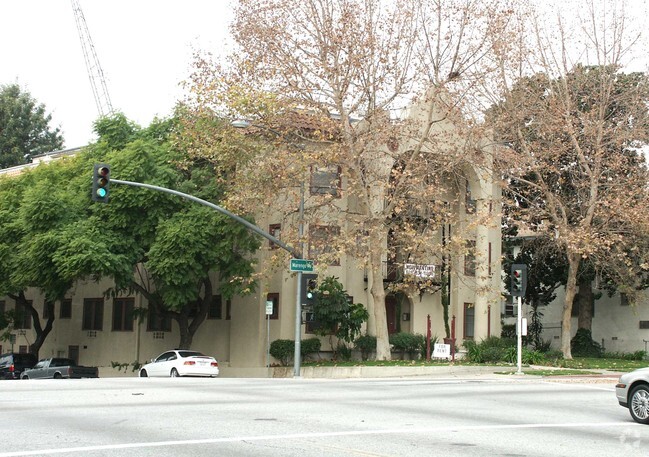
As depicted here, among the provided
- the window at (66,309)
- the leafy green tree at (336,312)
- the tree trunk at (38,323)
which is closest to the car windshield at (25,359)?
the tree trunk at (38,323)

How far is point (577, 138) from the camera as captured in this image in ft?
134

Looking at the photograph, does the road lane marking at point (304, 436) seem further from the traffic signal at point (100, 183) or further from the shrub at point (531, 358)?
the shrub at point (531, 358)

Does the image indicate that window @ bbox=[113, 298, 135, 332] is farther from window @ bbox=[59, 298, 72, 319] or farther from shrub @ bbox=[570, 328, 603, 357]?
shrub @ bbox=[570, 328, 603, 357]

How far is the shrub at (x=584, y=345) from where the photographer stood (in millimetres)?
50844

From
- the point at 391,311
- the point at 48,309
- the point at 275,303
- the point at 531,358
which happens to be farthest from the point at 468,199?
the point at 48,309

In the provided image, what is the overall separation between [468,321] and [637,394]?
3056 centimetres

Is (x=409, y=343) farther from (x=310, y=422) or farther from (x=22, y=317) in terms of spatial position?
(x=310, y=422)

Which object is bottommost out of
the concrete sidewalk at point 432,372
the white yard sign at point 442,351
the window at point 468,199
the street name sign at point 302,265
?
the concrete sidewalk at point 432,372

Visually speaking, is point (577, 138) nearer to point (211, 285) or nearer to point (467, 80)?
point (467, 80)

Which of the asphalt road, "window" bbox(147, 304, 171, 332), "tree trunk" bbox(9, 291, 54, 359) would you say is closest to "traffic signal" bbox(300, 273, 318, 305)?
the asphalt road

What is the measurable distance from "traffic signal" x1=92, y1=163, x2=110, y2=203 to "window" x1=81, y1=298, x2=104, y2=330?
80.3 ft

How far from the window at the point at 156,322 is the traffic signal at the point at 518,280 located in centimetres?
2011

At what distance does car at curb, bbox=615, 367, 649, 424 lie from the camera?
51.4 feet

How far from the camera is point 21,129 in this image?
279 feet
